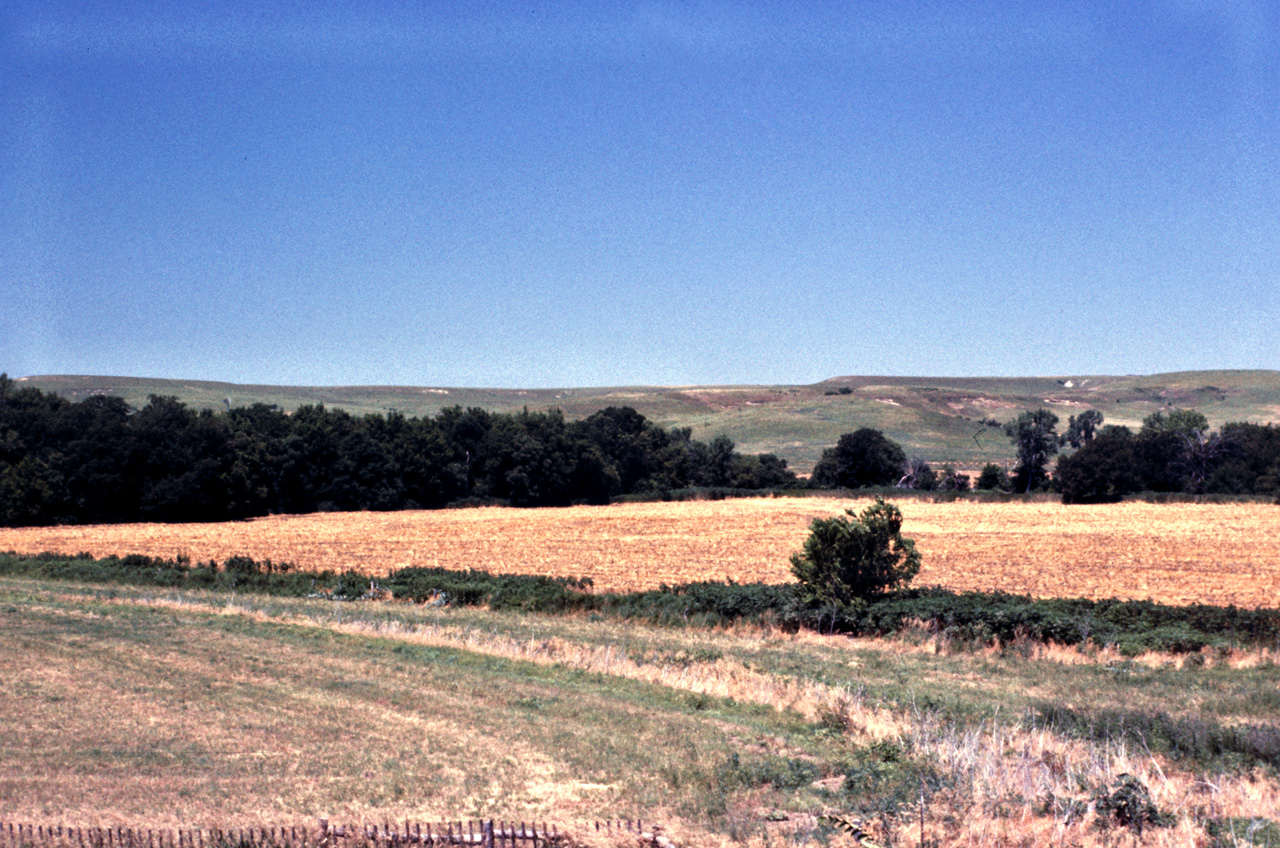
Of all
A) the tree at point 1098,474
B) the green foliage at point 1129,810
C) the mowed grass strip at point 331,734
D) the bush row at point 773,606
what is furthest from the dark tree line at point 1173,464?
the green foliage at point 1129,810

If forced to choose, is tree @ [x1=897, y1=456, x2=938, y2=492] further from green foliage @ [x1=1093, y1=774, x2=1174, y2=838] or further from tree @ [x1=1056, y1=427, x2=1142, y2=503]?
green foliage @ [x1=1093, y1=774, x2=1174, y2=838]

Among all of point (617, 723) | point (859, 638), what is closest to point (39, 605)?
point (617, 723)

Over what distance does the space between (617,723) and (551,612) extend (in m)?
15.5

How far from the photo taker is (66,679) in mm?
15820

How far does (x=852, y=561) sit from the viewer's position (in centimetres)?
2700

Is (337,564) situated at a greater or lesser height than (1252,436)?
lesser

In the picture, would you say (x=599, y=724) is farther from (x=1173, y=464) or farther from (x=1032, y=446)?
(x=1173, y=464)

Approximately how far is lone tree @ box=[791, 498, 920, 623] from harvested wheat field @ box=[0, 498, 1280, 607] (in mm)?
9731

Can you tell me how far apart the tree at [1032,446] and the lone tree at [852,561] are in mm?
67539

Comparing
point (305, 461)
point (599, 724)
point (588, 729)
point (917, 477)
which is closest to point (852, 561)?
point (599, 724)

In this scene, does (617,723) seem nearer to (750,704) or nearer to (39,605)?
(750,704)

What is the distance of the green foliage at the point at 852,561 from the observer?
87.6 feet

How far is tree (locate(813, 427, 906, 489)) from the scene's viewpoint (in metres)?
89.6

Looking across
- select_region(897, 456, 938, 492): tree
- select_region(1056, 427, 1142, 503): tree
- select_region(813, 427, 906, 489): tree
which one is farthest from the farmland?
select_region(813, 427, 906, 489): tree
